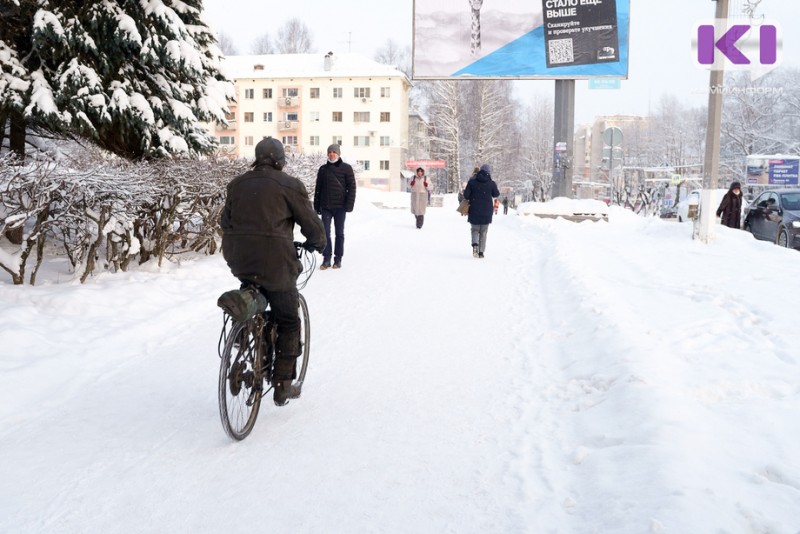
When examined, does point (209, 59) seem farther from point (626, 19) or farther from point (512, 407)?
point (626, 19)

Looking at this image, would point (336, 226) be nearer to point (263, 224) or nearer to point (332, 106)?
point (263, 224)

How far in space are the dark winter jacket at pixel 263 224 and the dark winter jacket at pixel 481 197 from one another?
8.57 meters

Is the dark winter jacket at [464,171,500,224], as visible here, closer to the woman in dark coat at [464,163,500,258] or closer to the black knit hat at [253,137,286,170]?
the woman in dark coat at [464,163,500,258]

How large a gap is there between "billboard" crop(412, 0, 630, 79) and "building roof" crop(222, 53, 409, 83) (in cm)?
4347

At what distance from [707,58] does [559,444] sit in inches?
452

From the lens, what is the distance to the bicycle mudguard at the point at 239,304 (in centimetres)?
402

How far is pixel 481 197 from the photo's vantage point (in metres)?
12.8

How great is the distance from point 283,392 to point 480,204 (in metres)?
8.59

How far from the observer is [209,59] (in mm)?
12523

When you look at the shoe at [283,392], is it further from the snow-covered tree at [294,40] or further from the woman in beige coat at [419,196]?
the snow-covered tree at [294,40]

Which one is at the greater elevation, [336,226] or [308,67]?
[308,67]

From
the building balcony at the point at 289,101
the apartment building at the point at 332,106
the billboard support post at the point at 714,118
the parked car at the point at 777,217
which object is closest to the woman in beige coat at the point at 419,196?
the parked car at the point at 777,217

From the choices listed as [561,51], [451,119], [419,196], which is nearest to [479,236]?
[419,196]

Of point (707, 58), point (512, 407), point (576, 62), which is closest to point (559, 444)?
point (512, 407)
